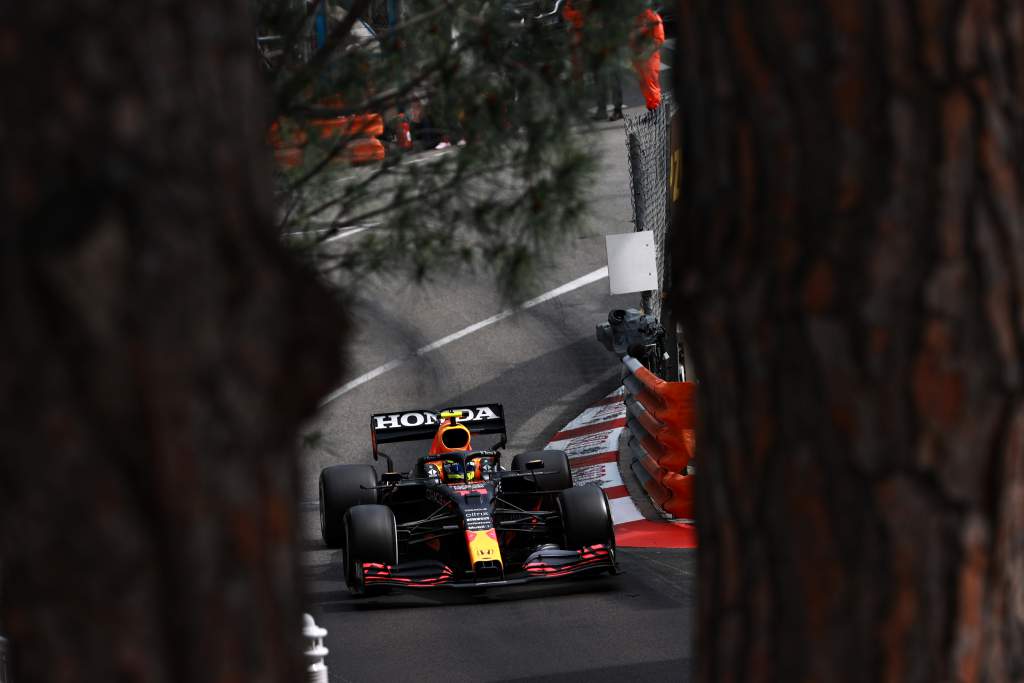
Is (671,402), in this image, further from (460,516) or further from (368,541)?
(368,541)

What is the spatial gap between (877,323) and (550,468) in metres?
8.03

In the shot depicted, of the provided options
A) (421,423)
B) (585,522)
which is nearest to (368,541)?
(585,522)

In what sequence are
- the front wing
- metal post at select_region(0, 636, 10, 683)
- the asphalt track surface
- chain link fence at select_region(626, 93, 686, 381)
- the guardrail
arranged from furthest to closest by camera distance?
1. chain link fence at select_region(626, 93, 686, 381)
2. the guardrail
3. the front wing
4. the asphalt track surface
5. metal post at select_region(0, 636, 10, 683)

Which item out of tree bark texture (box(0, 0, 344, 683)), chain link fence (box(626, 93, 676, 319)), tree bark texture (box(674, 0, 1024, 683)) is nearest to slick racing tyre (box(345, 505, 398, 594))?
chain link fence (box(626, 93, 676, 319))

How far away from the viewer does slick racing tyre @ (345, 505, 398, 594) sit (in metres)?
8.27

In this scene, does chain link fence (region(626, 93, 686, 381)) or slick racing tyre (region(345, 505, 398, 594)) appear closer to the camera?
slick racing tyre (region(345, 505, 398, 594))

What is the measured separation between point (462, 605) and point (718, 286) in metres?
6.41

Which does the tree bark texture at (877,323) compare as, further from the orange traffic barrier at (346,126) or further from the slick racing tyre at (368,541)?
the slick racing tyre at (368,541)

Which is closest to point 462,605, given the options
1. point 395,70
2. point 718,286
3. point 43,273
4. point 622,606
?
point 622,606

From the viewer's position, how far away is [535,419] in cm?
1349

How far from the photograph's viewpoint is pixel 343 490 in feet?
31.6

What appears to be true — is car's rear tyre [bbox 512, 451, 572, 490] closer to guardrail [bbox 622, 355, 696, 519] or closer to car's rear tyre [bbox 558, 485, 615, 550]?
guardrail [bbox 622, 355, 696, 519]

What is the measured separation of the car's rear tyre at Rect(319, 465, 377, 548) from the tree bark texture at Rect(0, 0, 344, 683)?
8.06 metres

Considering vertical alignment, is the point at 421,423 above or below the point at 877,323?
below
